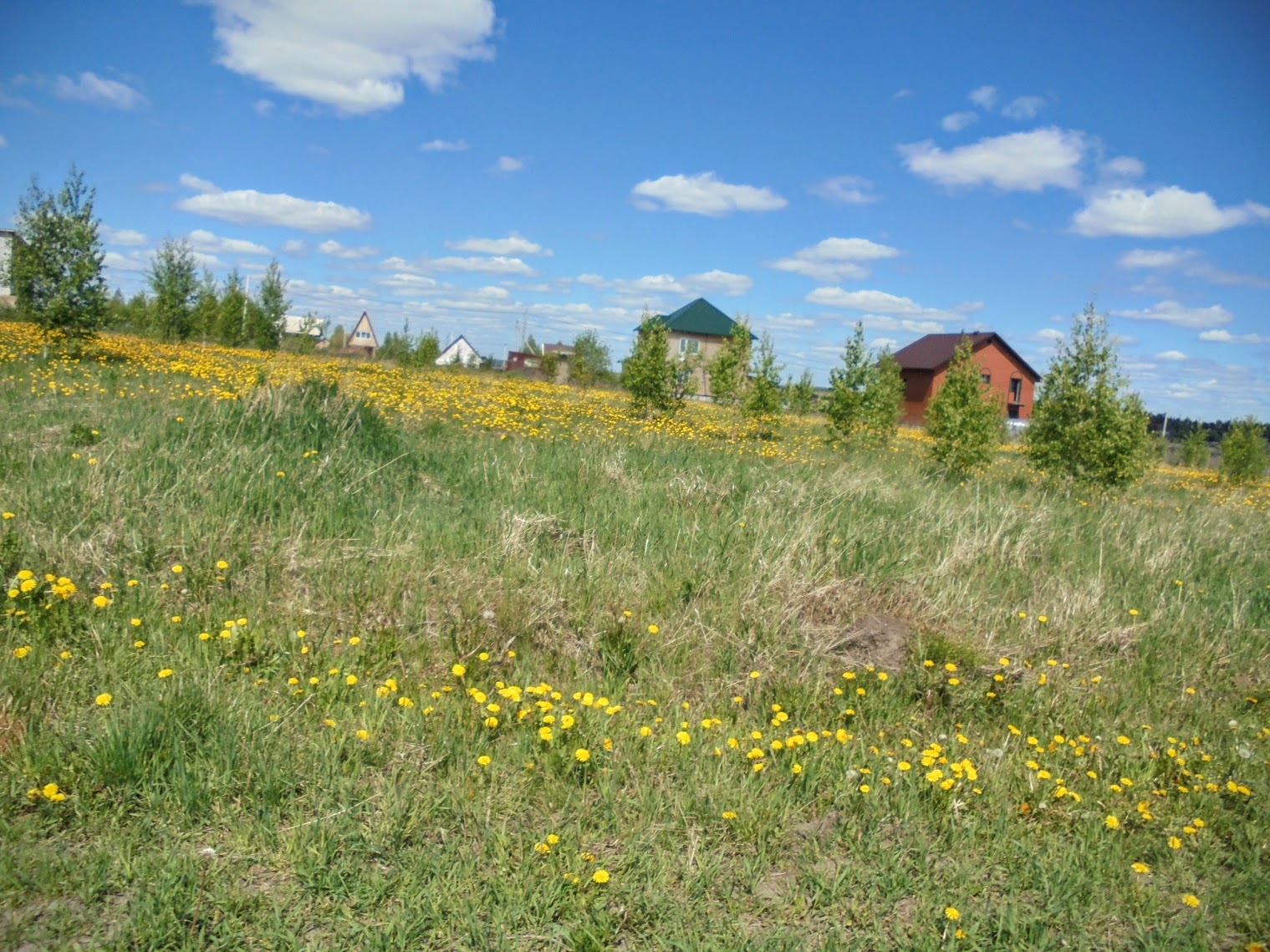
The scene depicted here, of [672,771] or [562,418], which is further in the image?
[562,418]

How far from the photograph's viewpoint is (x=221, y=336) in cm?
3269

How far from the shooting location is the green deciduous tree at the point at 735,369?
2314cm

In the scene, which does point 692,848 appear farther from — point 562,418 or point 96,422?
point 562,418

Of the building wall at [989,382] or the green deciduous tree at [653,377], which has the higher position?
the building wall at [989,382]

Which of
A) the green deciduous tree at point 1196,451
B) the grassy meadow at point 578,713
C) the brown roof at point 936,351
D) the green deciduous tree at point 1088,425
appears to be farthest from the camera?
the brown roof at point 936,351

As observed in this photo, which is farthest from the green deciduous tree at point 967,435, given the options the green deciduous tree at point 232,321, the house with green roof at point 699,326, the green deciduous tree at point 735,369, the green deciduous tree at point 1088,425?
the house with green roof at point 699,326

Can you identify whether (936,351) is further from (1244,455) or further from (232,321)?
(232,321)

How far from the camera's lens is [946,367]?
143 ft

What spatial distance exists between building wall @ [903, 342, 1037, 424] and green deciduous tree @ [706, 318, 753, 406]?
2159cm

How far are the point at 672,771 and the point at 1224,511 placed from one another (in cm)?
1327

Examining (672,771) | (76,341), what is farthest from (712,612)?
(76,341)

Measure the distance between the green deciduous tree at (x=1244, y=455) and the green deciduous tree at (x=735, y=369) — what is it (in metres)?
14.2

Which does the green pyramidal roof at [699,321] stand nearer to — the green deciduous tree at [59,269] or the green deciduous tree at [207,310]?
the green deciduous tree at [207,310]

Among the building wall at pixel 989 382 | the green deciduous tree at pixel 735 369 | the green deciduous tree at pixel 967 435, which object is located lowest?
the green deciduous tree at pixel 967 435
